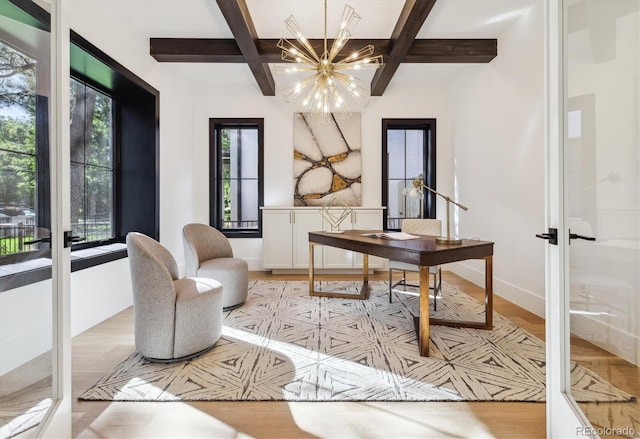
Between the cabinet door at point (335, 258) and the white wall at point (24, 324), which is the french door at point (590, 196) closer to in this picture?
the white wall at point (24, 324)

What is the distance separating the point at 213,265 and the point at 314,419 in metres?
1.89

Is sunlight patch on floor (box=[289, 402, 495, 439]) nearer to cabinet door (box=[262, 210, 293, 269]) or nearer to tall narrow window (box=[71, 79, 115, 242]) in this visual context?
tall narrow window (box=[71, 79, 115, 242])

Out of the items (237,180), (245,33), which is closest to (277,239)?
(237,180)

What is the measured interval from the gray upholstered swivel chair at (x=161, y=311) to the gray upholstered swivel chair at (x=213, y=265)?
77 centimetres

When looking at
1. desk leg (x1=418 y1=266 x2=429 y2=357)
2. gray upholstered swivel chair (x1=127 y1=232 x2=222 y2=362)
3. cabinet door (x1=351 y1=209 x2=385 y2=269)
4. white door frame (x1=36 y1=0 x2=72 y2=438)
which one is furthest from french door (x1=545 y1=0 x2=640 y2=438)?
cabinet door (x1=351 y1=209 x2=385 y2=269)

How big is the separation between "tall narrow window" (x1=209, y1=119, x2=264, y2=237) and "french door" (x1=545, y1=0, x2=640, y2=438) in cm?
409

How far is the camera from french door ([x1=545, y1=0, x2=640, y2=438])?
1218mm

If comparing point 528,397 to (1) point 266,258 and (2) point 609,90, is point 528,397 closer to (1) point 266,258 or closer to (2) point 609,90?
(2) point 609,90

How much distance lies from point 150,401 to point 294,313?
1478 mm

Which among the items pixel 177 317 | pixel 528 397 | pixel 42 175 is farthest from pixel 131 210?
pixel 528 397

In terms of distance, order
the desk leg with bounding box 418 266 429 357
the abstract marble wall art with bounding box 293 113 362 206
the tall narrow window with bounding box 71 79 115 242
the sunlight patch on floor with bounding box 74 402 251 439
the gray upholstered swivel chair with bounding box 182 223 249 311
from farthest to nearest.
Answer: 1. the abstract marble wall art with bounding box 293 113 362 206
2. the gray upholstered swivel chair with bounding box 182 223 249 311
3. the tall narrow window with bounding box 71 79 115 242
4. the desk leg with bounding box 418 266 429 357
5. the sunlight patch on floor with bounding box 74 402 251 439

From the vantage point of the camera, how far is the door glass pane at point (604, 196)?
1.20m

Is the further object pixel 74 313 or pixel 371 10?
pixel 371 10

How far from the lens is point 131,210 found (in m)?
3.54
